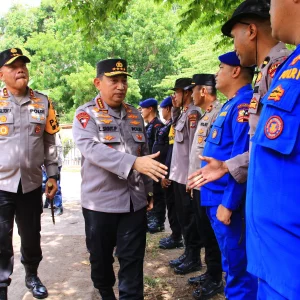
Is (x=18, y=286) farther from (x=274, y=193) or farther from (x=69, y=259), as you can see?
(x=274, y=193)

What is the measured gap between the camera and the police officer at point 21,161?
3336 millimetres

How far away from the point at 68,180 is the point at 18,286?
321 inches

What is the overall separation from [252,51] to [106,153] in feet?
4.38

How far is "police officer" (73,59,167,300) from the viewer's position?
2.91 metres

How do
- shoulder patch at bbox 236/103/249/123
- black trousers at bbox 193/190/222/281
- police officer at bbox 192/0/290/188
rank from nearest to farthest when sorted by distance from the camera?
police officer at bbox 192/0/290/188 → shoulder patch at bbox 236/103/249/123 → black trousers at bbox 193/190/222/281

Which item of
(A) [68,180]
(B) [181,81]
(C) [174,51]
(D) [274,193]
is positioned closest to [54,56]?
(C) [174,51]

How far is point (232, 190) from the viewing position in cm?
239

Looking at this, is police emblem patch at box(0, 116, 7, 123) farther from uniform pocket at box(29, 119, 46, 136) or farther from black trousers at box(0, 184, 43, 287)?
black trousers at box(0, 184, 43, 287)

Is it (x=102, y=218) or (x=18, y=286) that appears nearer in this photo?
(x=102, y=218)

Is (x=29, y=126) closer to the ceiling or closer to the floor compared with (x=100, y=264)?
closer to the ceiling

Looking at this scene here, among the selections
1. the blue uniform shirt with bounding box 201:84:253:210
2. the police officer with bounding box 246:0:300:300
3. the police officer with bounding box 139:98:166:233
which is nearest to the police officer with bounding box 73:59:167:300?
the blue uniform shirt with bounding box 201:84:253:210

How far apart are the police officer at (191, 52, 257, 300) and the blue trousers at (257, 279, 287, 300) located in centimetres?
106

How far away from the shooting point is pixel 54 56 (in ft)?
82.5

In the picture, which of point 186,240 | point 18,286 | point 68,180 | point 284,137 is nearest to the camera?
point 284,137
